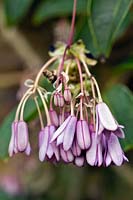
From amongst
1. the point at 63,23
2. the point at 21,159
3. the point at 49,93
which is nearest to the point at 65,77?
Result: the point at 49,93

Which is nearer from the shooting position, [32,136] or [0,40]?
[32,136]

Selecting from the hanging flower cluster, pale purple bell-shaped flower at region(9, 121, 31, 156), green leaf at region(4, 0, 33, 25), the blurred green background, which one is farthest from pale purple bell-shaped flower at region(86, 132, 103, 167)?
green leaf at region(4, 0, 33, 25)

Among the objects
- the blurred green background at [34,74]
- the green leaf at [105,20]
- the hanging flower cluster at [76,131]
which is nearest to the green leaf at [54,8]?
the blurred green background at [34,74]

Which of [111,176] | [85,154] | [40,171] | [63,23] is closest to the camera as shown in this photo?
[85,154]

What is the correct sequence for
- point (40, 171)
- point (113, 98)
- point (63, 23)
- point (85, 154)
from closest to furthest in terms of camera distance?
point (85, 154) < point (113, 98) < point (63, 23) < point (40, 171)

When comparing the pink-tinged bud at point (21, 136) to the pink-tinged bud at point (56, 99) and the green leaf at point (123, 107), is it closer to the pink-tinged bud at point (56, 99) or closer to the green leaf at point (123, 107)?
the pink-tinged bud at point (56, 99)

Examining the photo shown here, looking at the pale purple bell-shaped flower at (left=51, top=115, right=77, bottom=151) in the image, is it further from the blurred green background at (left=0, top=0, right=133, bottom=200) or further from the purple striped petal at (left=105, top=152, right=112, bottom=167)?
the blurred green background at (left=0, top=0, right=133, bottom=200)

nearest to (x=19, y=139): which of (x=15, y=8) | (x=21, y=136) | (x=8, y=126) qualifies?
(x=21, y=136)

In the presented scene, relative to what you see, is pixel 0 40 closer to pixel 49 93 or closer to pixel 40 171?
pixel 40 171
